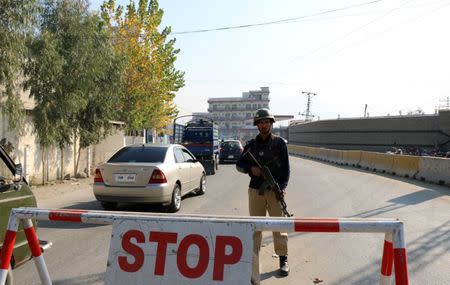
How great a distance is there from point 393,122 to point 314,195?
2849 centimetres

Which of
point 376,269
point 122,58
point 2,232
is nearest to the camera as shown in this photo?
point 2,232

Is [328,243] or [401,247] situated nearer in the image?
[401,247]

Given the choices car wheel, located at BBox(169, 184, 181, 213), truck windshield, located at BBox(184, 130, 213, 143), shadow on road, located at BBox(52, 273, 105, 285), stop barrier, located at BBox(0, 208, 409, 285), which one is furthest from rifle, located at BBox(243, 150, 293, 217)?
truck windshield, located at BBox(184, 130, 213, 143)

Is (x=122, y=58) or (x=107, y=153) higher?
(x=122, y=58)

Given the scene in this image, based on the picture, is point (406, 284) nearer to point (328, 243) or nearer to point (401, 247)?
point (401, 247)

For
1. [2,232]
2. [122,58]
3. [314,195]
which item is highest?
[122,58]

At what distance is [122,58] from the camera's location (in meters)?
17.3

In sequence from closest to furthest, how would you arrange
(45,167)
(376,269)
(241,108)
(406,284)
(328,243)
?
1. (406,284)
2. (376,269)
3. (328,243)
4. (45,167)
5. (241,108)

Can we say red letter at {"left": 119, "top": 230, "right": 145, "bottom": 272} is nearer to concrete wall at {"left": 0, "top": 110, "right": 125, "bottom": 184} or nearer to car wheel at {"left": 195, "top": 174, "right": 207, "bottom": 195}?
car wheel at {"left": 195, "top": 174, "right": 207, "bottom": 195}

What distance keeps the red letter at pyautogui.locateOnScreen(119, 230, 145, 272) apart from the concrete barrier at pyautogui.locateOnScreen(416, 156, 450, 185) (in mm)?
14873

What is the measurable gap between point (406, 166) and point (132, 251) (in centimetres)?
1802

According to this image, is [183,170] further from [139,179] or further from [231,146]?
[231,146]

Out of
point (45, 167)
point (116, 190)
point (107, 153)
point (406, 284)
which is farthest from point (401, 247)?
point (107, 153)

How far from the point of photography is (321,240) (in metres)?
7.39
